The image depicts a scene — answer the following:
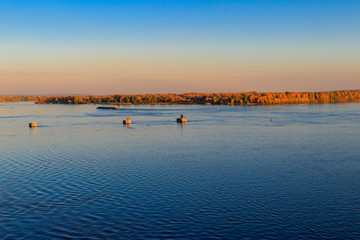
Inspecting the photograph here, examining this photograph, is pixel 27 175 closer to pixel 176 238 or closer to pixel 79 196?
pixel 79 196

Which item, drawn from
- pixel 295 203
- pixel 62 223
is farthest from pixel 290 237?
pixel 62 223

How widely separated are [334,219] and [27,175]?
25911 millimetres

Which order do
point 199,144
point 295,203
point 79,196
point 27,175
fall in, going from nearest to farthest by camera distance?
point 295,203
point 79,196
point 27,175
point 199,144

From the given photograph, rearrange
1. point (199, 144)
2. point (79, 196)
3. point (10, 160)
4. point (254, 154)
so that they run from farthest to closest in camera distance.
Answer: point (199, 144)
point (254, 154)
point (10, 160)
point (79, 196)

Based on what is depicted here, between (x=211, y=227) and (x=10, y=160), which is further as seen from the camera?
(x=10, y=160)

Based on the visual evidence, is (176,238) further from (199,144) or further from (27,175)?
(199,144)

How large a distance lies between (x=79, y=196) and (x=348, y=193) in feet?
66.0

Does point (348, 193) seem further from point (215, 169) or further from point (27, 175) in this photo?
point (27, 175)

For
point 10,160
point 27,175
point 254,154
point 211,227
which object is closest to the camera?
point 211,227

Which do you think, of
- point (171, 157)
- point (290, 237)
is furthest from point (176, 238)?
point (171, 157)

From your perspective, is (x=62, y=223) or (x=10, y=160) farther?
(x=10, y=160)

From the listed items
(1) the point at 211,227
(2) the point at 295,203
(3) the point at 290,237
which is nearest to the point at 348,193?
(2) the point at 295,203

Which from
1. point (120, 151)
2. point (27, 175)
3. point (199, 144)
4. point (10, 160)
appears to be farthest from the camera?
point (199, 144)

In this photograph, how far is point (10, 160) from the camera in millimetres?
38531
